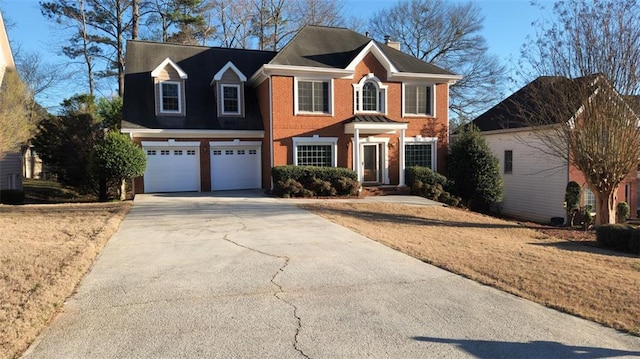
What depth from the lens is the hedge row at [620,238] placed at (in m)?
12.0

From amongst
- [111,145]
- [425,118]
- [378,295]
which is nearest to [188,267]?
[378,295]

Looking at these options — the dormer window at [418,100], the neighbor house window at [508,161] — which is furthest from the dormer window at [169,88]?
the neighbor house window at [508,161]

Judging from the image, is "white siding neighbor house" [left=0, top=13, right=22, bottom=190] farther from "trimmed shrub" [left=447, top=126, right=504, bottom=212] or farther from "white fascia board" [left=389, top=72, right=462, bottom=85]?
"trimmed shrub" [left=447, top=126, right=504, bottom=212]

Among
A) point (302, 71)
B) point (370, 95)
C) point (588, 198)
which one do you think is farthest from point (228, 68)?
point (588, 198)

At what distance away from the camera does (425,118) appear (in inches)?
931

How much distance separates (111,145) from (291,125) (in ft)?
25.4

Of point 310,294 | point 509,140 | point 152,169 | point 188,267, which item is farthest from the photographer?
point 509,140

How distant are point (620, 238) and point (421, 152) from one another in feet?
39.7

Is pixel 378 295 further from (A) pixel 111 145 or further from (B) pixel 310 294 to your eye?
(A) pixel 111 145

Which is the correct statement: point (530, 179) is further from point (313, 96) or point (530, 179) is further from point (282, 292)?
point (282, 292)

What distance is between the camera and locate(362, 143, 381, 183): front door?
2296 cm

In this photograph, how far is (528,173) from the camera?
24672 millimetres

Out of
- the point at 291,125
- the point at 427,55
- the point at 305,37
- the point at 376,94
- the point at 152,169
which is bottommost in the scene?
the point at 152,169

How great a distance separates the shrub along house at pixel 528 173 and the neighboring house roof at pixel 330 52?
16.7 feet
